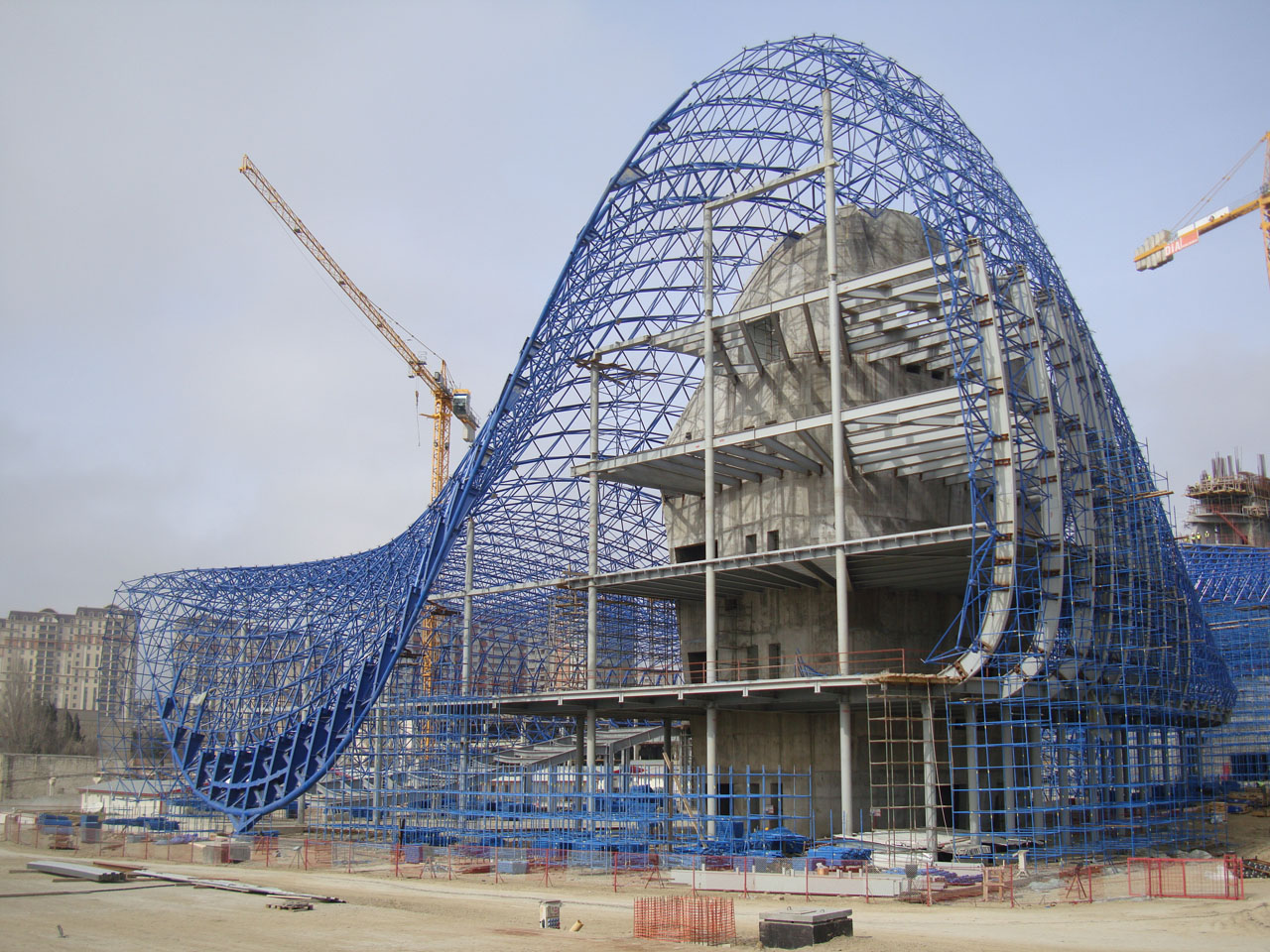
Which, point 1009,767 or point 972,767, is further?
point 1009,767

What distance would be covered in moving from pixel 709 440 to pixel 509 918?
16491 mm

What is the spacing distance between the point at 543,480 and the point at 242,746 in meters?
16.3

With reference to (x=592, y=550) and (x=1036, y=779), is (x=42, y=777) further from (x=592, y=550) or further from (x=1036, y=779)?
(x=1036, y=779)

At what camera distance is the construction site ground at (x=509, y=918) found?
1780cm

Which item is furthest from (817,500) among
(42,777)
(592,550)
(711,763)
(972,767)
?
(42,777)

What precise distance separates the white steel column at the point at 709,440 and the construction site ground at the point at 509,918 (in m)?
8.02

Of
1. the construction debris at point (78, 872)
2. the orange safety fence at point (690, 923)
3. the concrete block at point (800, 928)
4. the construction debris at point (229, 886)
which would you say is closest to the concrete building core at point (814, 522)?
the orange safety fence at point (690, 923)

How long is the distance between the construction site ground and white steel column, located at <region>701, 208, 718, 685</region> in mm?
8019

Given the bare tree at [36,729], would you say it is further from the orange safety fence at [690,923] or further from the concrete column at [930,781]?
the orange safety fence at [690,923]

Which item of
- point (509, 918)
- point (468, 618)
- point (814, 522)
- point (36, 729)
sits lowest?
point (36, 729)

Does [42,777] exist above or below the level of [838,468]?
below

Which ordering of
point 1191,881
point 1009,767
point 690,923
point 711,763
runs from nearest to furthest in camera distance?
point 690,923 → point 1191,881 → point 1009,767 → point 711,763

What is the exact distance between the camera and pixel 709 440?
34219 millimetres

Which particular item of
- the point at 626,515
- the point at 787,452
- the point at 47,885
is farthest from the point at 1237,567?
the point at 47,885
